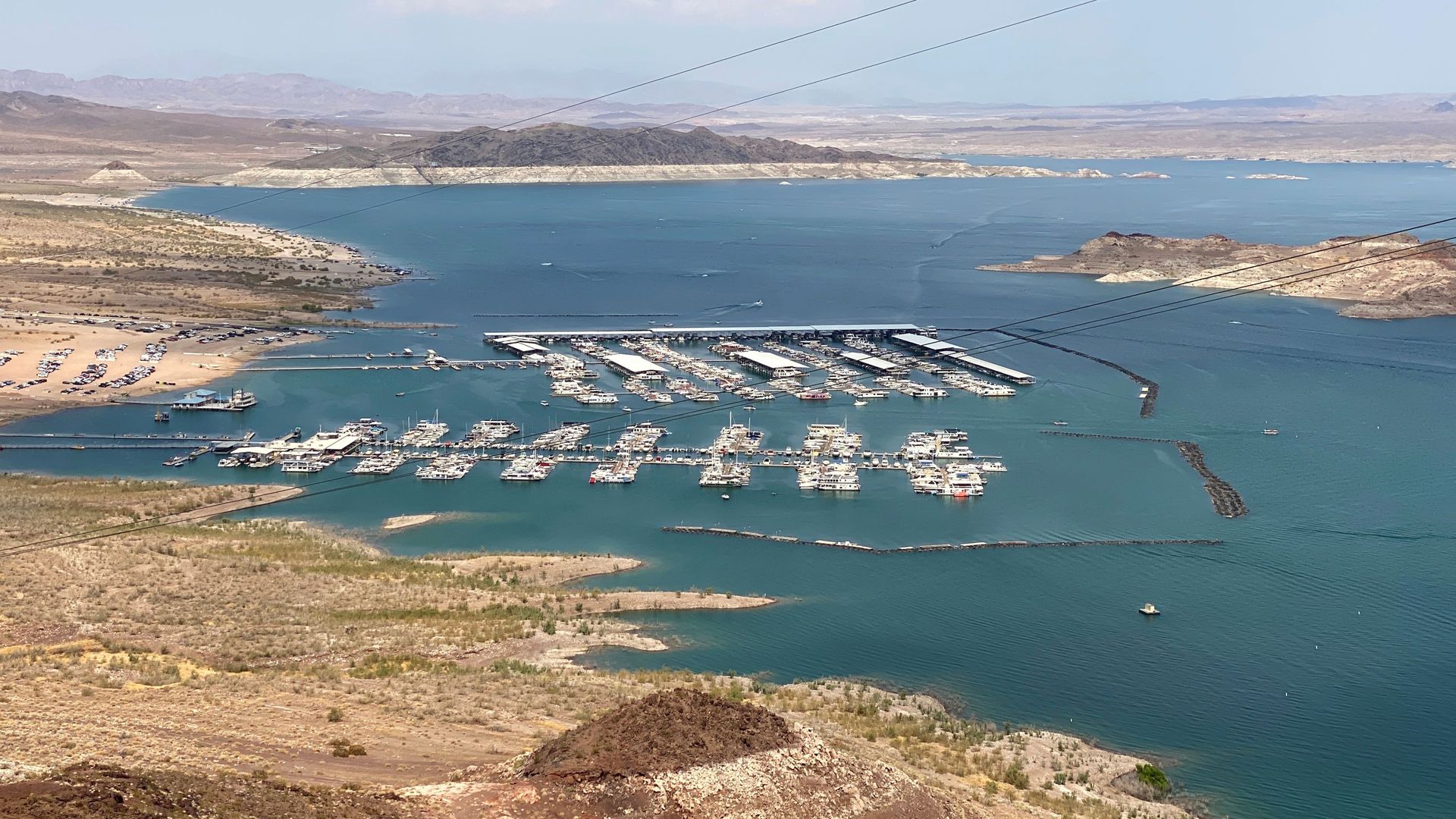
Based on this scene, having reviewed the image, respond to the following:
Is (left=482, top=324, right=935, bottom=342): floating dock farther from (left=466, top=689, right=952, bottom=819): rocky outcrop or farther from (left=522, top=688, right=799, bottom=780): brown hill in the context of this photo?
(left=466, top=689, right=952, bottom=819): rocky outcrop

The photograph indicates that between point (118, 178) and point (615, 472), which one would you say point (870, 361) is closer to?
point (615, 472)

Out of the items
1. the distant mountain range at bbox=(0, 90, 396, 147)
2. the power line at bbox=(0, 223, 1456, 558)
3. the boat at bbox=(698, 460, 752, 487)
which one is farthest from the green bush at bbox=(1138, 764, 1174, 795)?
the distant mountain range at bbox=(0, 90, 396, 147)

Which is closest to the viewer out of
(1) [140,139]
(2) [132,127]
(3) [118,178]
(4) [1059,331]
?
(4) [1059,331]

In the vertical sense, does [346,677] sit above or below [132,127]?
below

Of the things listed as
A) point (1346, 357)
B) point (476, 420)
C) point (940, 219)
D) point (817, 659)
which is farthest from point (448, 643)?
point (940, 219)

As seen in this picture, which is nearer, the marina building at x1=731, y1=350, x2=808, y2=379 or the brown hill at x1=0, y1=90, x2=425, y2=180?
the marina building at x1=731, y1=350, x2=808, y2=379

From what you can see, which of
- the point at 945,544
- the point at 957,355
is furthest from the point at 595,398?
the point at 945,544

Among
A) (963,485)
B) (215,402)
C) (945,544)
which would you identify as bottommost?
(945,544)

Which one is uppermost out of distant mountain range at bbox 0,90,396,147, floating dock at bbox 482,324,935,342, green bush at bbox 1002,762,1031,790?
distant mountain range at bbox 0,90,396,147
